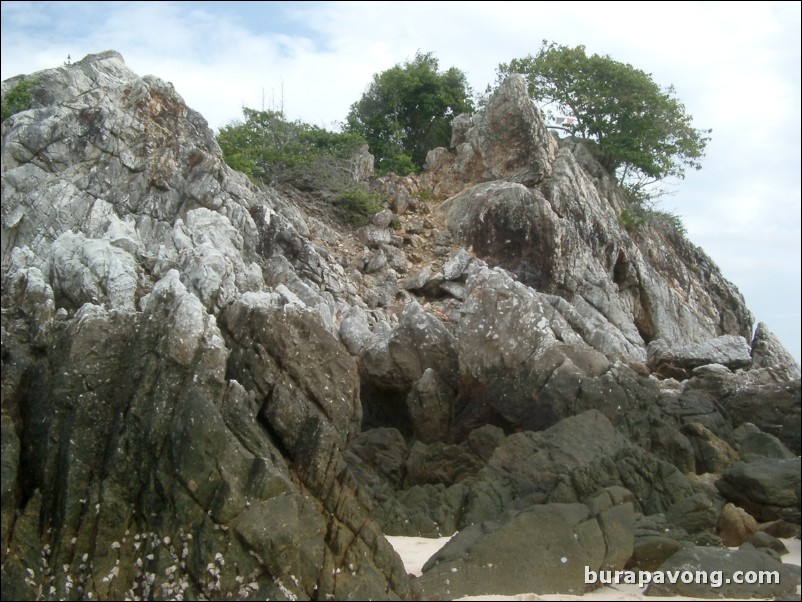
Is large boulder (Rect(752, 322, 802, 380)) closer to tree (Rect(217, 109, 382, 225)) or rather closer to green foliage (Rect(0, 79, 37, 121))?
tree (Rect(217, 109, 382, 225))

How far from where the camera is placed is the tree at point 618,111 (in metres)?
33.4

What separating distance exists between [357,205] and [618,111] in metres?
11.3

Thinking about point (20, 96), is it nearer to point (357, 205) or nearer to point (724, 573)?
point (357, 205)

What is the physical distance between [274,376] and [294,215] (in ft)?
46.2

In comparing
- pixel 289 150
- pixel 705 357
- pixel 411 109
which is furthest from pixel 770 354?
pixel 411 109

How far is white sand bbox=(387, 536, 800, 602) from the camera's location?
9.70 m

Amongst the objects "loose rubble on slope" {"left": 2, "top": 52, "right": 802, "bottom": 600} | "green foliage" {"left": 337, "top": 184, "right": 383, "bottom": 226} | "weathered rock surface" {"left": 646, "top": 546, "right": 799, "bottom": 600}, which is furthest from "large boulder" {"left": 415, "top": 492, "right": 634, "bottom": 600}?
"green foliage" {"left": 337, "top": 184, "right": 383, "bottom": 226}

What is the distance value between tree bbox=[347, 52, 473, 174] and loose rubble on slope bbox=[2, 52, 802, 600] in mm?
8234

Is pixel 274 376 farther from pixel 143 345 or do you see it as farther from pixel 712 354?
pixel 712 354

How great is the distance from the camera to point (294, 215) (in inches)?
1054

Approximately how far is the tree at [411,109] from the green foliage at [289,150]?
2706 millimetres

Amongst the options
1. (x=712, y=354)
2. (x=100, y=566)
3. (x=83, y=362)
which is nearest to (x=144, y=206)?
(x=83, y=362)

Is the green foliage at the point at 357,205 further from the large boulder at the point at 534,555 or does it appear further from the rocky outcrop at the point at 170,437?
the large boulder at the point at 534,555

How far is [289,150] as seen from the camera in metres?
31.8
